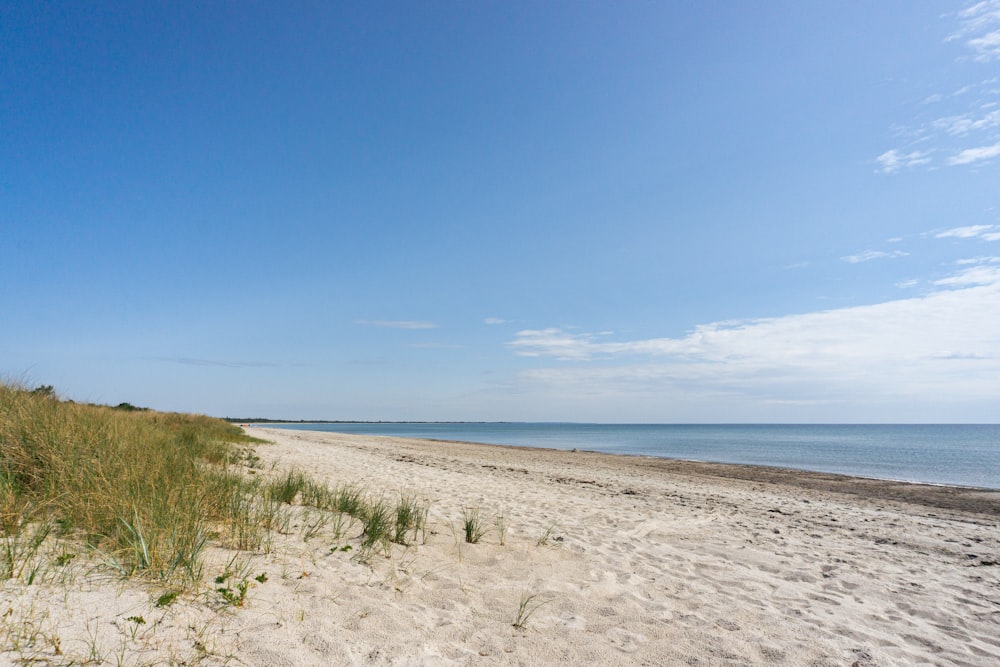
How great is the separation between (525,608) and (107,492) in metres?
3.61

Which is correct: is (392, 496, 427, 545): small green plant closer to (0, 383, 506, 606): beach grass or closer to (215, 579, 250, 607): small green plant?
(0, 383, 506, 606): beach grass

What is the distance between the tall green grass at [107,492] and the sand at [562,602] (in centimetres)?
29

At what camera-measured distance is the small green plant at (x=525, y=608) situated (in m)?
3.65

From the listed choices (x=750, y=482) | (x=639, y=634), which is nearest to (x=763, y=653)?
(x=639, y=634)

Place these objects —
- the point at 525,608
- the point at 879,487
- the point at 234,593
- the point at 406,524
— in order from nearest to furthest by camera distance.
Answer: the point at 234,593 < the point at 525,608 < the point at 406,524 < the point at 879,487

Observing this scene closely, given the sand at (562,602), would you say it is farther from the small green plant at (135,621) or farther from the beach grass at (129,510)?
the beach grass at (129,510)

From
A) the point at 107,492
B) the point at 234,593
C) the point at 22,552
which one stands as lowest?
the point at 234,593

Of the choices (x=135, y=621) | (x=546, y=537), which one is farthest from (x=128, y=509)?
(x=546, y=537)

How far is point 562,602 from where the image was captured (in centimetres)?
416

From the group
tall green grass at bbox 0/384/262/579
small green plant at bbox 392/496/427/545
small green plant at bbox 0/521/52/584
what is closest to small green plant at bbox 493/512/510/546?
small green plant at bbox 392/496/427/545

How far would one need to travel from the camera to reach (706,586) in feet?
15.8

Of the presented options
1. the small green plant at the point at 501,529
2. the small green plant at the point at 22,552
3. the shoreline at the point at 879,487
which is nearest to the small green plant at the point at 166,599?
the small green plant at the point at 22,552

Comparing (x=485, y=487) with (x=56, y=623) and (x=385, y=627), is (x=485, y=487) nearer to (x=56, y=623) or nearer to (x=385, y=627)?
(x=385, y=627)

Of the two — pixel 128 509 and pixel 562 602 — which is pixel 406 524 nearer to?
pixel 562 602
